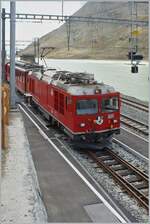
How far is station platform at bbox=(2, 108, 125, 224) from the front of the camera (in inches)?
330

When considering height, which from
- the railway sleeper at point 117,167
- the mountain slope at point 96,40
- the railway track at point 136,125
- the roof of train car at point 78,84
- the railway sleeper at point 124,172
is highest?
the mountain slope at point 96,40

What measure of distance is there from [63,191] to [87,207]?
1.23 meters

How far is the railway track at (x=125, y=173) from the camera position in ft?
34.4

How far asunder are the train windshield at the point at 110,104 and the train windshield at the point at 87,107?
0.36 metres

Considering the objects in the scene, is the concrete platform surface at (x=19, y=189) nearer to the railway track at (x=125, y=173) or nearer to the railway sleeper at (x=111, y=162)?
the railway track at (x=125, y=173)

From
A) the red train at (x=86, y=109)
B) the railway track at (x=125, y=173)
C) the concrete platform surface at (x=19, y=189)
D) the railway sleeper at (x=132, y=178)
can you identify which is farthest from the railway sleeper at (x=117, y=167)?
the concrete platform surface at (x=19, y=189)

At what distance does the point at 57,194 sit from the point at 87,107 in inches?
208

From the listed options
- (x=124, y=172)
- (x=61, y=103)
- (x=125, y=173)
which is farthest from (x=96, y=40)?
(x=125, y=173)

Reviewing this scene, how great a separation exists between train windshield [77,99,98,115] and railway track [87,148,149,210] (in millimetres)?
1448

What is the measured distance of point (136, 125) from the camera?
20125mm

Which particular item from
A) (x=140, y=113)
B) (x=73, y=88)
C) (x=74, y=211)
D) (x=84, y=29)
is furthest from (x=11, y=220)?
(x=84, y=29)

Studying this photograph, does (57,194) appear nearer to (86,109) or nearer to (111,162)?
(111,162)

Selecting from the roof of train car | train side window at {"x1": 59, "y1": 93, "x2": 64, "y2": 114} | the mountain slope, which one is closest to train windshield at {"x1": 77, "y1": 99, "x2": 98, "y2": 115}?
the roof of train car

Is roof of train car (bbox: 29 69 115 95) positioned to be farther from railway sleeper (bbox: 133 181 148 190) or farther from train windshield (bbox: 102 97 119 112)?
railway sleeper (bbox: 133 181 148 190)
